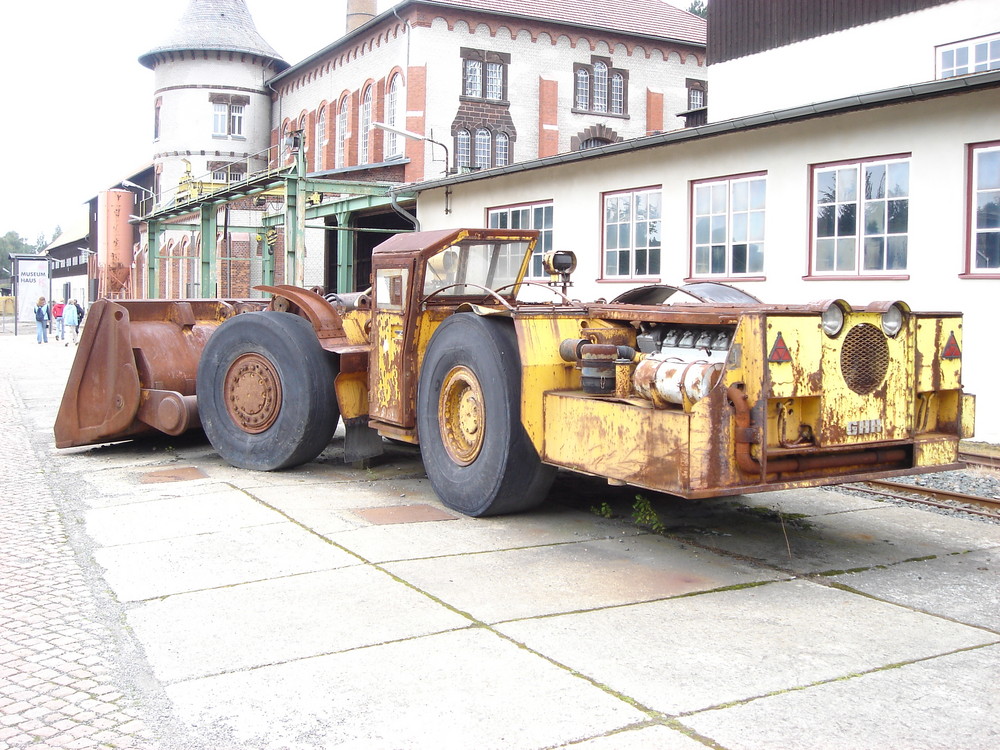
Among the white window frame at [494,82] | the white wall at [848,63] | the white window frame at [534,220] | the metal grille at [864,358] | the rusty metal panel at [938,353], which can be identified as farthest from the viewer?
the white window frame at [494,82]

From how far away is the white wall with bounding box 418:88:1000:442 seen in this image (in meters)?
11.9

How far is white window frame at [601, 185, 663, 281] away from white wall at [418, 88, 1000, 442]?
0.14m

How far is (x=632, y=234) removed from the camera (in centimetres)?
1753

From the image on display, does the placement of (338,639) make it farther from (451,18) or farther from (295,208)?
(451,18)

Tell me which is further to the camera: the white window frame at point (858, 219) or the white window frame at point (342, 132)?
the white window frame at point (342, 132)

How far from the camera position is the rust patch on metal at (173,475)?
9227 millimetres

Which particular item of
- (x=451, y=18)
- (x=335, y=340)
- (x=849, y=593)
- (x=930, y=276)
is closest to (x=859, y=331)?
(x=849, y=593)

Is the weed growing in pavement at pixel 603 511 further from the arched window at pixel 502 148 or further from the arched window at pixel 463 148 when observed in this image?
the arched window at pixel 502 148

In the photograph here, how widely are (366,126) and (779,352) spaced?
36.3 meters

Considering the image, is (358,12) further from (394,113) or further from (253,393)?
(253,393)

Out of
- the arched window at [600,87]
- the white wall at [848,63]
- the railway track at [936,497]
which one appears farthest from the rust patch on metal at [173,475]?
the arched window at [600,87]

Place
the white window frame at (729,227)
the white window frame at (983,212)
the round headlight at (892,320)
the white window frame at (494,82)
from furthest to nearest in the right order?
1. the white window frame at (494,82)
2. the white window frame at (729,227)
3. the white window frame at (983,212)
4. the round headlight at (892,320)

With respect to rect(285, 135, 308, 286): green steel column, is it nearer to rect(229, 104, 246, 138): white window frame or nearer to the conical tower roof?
rect(229, 104, 246, 138): white window frame

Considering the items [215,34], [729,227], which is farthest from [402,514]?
[215,34]
